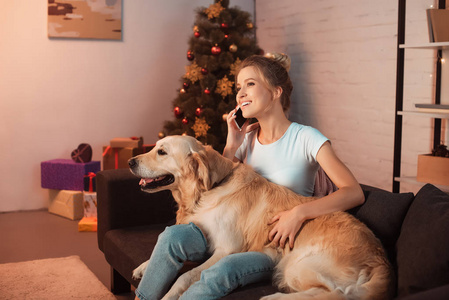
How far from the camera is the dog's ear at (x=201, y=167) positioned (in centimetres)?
206

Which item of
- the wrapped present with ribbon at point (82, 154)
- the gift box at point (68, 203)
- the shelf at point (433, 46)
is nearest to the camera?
the shelf at point (433, 46)

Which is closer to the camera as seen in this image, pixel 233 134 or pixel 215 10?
pixel 233 134

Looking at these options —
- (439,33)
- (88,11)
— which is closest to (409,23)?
(439,33)

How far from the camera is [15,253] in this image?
3.43m

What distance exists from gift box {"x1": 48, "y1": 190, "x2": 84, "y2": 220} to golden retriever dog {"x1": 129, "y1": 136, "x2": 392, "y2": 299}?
232cm

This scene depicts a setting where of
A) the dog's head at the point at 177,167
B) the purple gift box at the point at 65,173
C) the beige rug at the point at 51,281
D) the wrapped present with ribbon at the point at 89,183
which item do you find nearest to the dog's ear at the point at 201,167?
the dog's head at the point at 177,167

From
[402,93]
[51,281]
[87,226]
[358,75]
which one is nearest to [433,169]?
[402,93]

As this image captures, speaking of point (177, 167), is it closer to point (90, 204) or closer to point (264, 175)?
point (264, 175)

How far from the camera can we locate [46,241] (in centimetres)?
373

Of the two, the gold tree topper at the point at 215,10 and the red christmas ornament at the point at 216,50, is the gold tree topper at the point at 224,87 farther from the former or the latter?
the gold tree topper at the point at 215,10

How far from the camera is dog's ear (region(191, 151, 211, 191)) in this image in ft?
6.77

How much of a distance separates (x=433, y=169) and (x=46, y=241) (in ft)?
8.56

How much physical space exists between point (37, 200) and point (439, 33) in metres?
3.44

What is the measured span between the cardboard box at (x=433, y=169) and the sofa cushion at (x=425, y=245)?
1.47m
